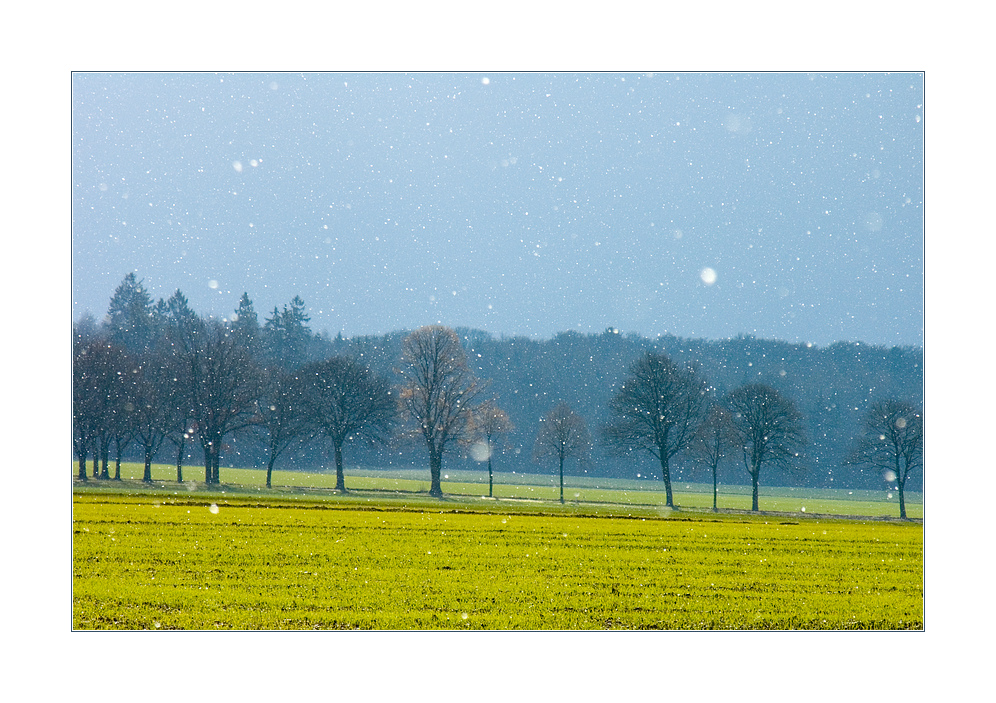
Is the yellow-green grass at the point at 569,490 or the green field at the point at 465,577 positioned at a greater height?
the green field at the point at 465,577

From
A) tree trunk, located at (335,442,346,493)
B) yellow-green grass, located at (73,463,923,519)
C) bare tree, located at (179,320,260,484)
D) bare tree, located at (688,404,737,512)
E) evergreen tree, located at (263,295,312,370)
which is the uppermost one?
evergreen tree, located at (263,295,312,370)

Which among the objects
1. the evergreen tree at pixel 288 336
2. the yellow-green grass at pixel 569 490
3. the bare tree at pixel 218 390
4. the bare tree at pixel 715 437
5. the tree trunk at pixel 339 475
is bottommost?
the yellow-green grass at pixel 569 490

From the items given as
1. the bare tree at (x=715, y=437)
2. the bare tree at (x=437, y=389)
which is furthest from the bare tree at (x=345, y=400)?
the bare tree at (x=715, y=437)

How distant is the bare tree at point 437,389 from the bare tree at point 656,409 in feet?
40.8

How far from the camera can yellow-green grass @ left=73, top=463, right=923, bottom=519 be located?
186ft

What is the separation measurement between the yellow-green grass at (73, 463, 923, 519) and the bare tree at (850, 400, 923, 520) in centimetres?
392

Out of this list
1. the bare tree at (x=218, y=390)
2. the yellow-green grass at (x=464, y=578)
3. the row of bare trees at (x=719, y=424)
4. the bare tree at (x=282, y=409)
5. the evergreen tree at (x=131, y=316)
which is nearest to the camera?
the yellow-green grass at (x=464, y=578)

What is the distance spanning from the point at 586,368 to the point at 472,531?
76488 mm

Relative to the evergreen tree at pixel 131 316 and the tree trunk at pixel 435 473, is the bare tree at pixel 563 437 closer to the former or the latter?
the tree trunk at pixel 435 473

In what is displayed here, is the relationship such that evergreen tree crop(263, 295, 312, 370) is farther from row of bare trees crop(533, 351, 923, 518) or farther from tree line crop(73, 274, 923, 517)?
row of bare trees crop(533, 351, 923, 518)

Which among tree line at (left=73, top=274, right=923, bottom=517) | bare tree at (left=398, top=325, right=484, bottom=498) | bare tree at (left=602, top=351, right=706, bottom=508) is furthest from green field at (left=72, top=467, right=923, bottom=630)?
bare tree at (left=398, top=325, right=484, bottom=498)

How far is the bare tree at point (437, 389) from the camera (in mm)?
57938
